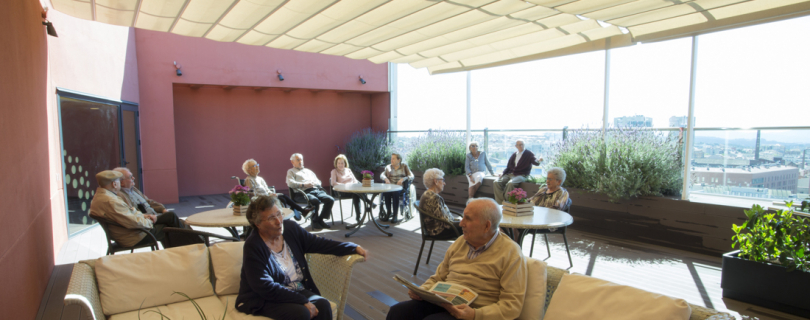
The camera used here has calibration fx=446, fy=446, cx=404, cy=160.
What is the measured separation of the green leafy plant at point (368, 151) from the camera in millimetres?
11023

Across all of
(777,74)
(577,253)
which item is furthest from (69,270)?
(777,74)

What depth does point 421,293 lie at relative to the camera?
2.29 m

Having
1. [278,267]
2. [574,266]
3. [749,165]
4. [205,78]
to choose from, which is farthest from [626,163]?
[205,78]

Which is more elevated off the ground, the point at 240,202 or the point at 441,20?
the point at 441,20

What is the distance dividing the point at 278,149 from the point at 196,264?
9099mm

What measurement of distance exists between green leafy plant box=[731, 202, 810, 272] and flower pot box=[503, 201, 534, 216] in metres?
1.64

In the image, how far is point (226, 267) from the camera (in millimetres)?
2727

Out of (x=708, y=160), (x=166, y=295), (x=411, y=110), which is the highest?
(x=411, y=110)

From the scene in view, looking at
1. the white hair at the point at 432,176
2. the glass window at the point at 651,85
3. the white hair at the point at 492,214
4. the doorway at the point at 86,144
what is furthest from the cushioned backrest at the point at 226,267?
the glass window at the point at 651,85

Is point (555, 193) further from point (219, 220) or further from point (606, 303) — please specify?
point (219, 220)

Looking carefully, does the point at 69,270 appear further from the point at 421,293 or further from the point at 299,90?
the point at 299,90

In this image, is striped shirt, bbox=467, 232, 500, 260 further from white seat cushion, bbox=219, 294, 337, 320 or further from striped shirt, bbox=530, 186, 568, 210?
striped shirt, bbox=530, 186, 568, 210

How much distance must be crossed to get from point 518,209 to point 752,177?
3.40 meters

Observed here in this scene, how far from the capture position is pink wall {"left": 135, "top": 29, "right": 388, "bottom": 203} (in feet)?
29.6
